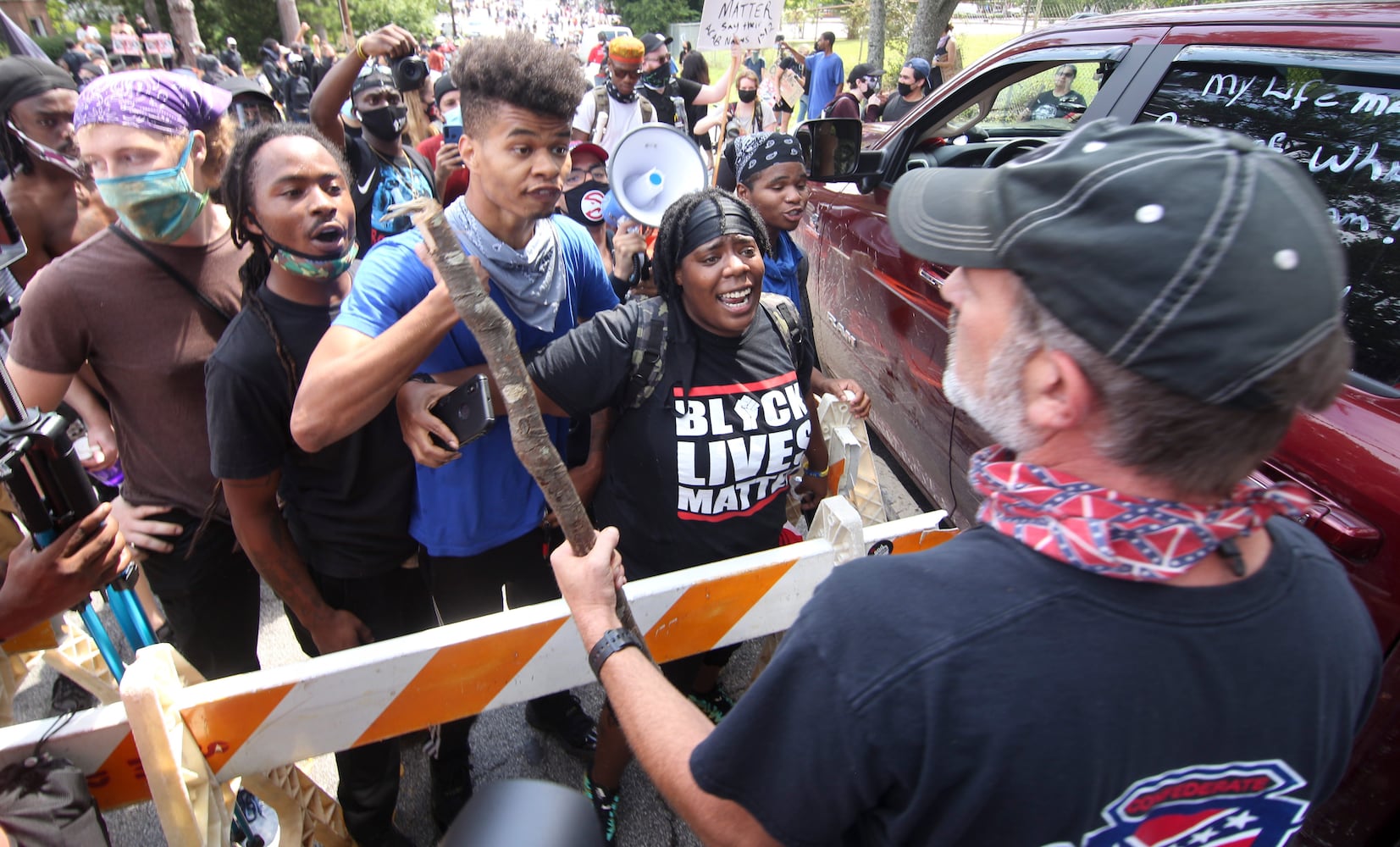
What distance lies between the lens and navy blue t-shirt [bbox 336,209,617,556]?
163cm

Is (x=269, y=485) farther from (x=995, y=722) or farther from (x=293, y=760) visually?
(x=995, y=722)

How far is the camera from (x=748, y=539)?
6.90ft

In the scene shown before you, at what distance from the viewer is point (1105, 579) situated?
0.76m

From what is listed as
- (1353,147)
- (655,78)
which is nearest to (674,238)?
(1353,147)

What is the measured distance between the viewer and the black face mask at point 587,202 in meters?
4.13

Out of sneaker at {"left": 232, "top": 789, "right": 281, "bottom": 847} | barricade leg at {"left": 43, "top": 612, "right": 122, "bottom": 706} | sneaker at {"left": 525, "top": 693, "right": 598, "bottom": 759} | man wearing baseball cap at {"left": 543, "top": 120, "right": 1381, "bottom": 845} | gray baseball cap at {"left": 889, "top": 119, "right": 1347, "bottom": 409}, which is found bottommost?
sneaker at {"left": 525, "top": 693, "right": 598, "bottom": 759}

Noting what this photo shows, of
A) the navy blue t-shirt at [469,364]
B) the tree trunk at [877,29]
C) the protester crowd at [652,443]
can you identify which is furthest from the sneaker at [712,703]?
the tree trunk at [877,29]

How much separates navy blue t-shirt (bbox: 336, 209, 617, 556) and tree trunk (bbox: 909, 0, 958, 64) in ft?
46.4

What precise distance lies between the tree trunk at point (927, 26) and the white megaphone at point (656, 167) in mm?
12822

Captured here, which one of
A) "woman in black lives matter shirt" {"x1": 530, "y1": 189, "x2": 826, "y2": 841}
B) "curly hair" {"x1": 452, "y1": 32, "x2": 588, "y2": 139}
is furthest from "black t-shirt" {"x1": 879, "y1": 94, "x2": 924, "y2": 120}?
"curly hair" {"x1": 452, "y1": 32, "x2": 588, "y2": 139}

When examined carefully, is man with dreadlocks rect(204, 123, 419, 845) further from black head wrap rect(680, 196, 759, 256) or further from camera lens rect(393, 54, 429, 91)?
camera lens rect(393, 54, 429, 91)

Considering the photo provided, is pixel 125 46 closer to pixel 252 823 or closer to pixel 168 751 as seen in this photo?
pixel 252 823

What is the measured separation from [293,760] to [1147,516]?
1609 mm

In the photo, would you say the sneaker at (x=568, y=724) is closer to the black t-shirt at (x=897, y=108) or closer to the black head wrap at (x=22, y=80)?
the black head wrap at (x=22, y=80)
